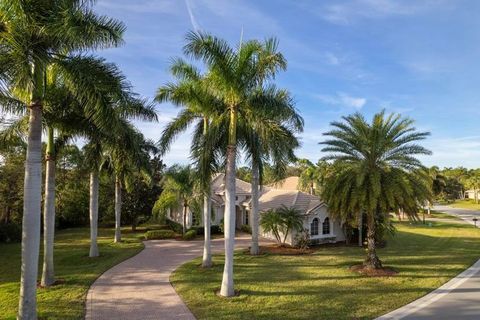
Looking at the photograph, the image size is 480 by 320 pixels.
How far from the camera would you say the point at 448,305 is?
35.2 feet

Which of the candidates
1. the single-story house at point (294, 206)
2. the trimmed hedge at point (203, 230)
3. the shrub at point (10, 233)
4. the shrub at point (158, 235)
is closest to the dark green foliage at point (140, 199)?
the single-story house at point (294, 206)

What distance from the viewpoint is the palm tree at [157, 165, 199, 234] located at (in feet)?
83.0

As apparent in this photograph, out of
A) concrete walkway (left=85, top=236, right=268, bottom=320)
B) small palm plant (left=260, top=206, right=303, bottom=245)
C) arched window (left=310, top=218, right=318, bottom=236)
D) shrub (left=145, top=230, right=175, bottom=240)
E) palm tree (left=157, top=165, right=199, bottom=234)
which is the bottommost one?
concrete walkway (left=85, top=236, right=268, bottom=320)

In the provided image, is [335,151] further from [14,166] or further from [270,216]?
[14,166]

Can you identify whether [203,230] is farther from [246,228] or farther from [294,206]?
[294,206]

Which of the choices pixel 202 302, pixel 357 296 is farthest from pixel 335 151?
pixel 202 302

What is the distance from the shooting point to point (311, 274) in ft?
47.2

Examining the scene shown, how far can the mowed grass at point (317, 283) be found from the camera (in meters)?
10.1

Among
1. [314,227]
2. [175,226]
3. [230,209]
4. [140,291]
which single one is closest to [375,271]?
[230,209]

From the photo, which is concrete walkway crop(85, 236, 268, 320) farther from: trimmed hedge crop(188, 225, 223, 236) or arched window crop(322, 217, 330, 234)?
arched window crop(322, 217, 330, 234)

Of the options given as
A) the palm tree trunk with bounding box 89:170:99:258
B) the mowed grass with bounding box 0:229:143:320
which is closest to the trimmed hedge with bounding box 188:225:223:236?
the mowed grass with bounding box 0:229:143:320

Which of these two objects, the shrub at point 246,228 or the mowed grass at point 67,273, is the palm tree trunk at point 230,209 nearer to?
the mowed grass at point 67,273

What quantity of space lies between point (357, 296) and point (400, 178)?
556cm

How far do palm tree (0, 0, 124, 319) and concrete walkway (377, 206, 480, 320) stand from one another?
939cm
